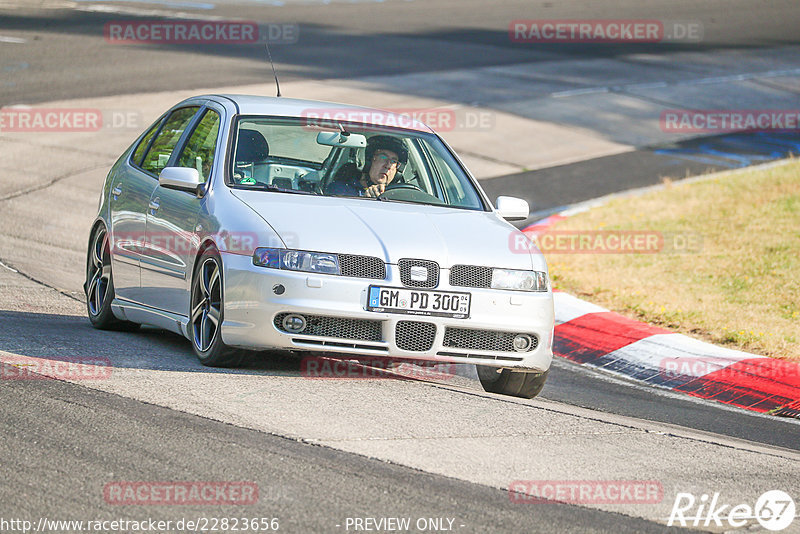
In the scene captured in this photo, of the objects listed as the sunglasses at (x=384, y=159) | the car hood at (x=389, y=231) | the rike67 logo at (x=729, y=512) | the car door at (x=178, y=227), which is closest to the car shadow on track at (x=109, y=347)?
the car door at (x=178, y=227)

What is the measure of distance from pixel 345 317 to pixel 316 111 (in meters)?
2.05

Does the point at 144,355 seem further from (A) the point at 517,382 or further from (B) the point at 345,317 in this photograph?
(A) the point at 517,382

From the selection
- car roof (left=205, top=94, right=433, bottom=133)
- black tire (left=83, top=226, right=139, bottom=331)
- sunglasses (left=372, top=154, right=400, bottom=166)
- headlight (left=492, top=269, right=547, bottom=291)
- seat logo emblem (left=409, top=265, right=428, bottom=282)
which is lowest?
black tire (left=83, top=226, right=139, bottom=331)

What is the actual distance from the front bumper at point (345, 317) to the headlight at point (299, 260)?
42 mm

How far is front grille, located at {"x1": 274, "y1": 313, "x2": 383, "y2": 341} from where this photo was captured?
675 cm

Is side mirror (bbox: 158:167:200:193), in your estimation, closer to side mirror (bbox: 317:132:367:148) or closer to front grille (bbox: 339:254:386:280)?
side mirror (bbox: 317:132:367:148)

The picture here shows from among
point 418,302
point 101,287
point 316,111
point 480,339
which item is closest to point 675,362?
point 480,339

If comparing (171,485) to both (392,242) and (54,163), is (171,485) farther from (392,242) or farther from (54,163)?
(54,163)

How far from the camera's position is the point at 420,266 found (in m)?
6.83

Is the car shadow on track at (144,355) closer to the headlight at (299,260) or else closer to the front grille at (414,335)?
the front grille at (414,335)

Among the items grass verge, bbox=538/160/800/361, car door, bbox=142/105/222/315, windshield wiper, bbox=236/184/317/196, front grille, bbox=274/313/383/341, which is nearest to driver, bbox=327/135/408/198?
windshield wiper, bbox=236/184/317/196

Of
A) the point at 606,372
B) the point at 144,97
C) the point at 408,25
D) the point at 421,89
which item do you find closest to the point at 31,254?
the point at 606,372

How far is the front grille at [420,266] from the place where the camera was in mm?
6797

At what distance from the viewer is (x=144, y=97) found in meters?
19.8
